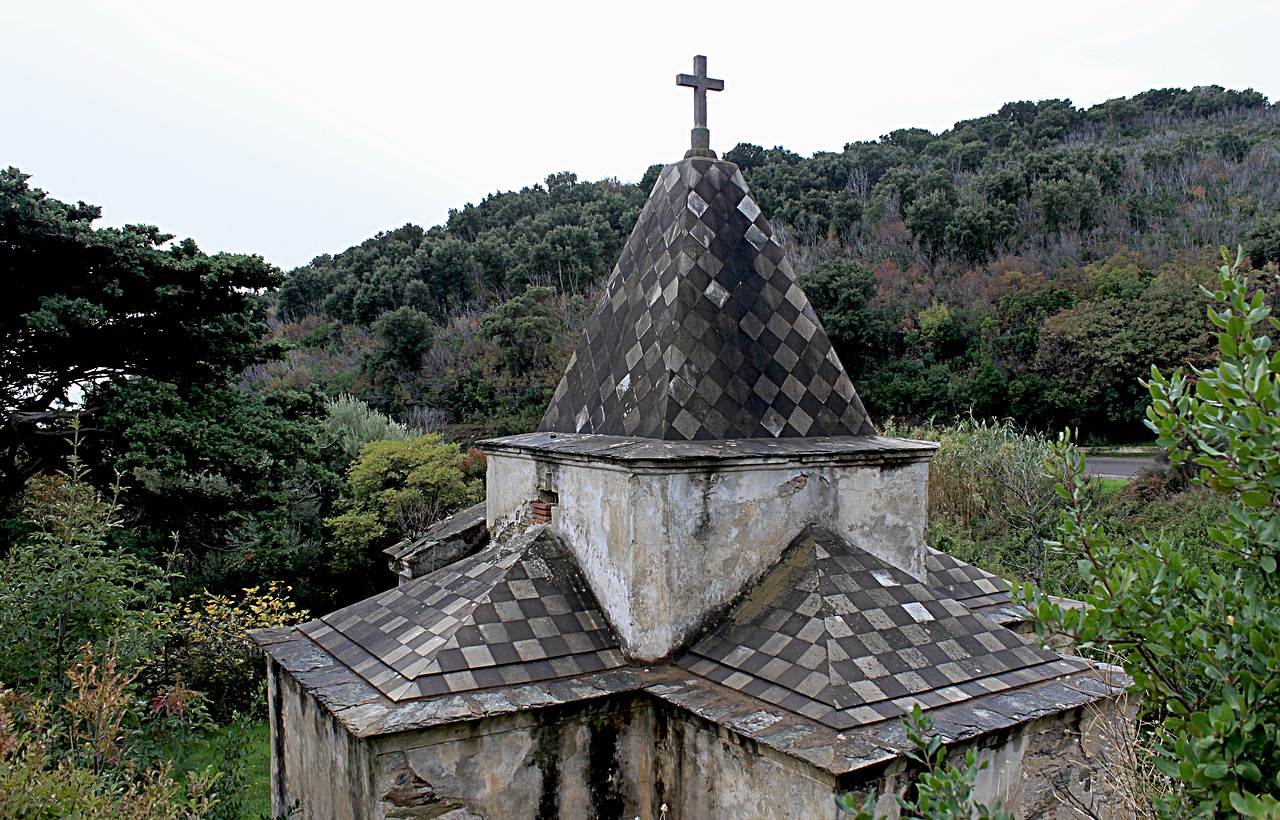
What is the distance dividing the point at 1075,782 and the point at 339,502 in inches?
585

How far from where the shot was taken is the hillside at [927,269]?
23656 millimetres

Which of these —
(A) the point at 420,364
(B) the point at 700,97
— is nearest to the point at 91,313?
(B) the point at 700,97

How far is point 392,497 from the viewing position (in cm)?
1617

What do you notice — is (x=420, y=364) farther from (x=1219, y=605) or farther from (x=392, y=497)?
(x=1219, y=605)

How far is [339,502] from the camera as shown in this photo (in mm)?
16359

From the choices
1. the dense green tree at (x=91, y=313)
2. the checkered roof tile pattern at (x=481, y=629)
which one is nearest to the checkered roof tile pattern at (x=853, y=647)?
the checkered roof tile pattern at (x=481, y=629)

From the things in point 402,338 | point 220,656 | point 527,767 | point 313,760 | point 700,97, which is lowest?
point 220,656

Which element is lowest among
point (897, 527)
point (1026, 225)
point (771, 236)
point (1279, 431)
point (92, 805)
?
point (92, 805)

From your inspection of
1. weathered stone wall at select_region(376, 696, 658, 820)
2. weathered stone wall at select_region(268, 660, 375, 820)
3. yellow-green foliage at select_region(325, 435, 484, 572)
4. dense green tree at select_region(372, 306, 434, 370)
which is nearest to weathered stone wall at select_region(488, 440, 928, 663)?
weathered stone wall at select_region(376, 696, 658, 820)

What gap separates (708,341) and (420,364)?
80.4ft

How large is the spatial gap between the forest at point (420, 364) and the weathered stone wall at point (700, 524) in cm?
235

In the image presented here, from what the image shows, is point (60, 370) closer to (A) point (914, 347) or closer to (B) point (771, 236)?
(B) point (771, 236)

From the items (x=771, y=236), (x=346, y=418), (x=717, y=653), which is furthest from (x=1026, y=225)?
(x=717, y=653)

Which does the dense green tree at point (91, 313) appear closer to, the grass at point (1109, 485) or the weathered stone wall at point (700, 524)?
the weathered stone wall at point (700, 524)
